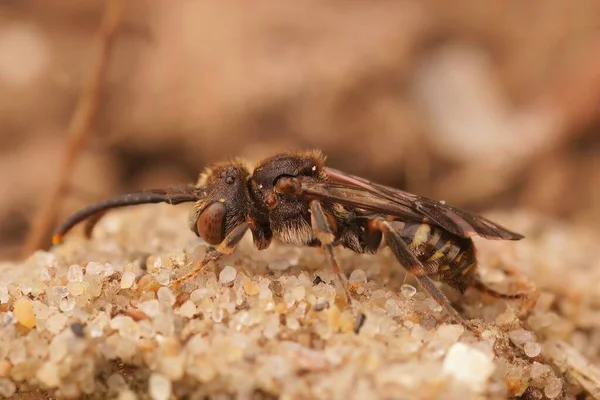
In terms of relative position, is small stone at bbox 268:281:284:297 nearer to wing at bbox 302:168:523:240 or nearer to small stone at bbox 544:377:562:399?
wing at bbox 302:168:523:240

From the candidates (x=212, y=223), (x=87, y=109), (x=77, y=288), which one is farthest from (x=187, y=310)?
(x=87, y=109)

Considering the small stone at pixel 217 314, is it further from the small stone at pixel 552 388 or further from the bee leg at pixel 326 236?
the small stone at pixel 552 388

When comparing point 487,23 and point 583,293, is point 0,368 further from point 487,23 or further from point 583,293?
point 487,23

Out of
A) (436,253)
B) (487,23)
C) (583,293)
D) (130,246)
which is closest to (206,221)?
(130,246)

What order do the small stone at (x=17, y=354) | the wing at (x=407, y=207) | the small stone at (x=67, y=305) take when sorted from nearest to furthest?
the small stone at (x=17, y=354)
the small stone at (x=67, y=305)
the wing at (x=407, y=207)

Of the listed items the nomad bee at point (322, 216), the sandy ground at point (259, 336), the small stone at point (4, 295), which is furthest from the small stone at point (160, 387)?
the small stone at point (4, 295)

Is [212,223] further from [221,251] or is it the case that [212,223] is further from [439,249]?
[439,249]
